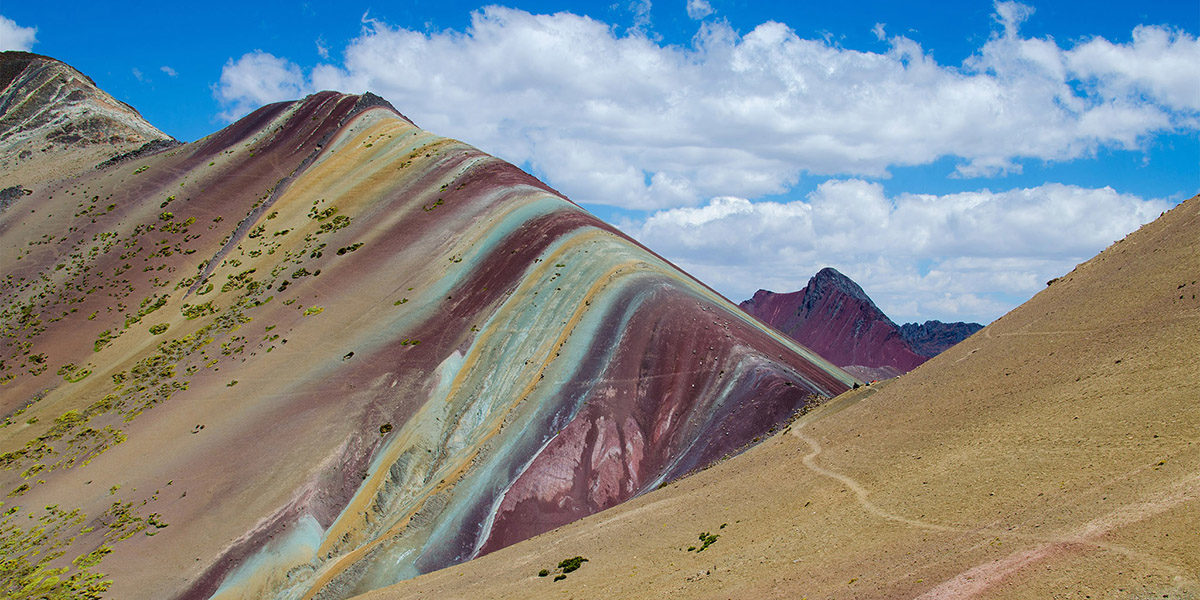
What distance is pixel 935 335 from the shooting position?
15488cm

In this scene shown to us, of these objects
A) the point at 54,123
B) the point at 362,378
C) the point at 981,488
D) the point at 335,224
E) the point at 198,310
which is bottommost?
the point at 981,488

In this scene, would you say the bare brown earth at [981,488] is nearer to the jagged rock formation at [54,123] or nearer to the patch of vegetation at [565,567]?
the patch of vegetation at [565,567]

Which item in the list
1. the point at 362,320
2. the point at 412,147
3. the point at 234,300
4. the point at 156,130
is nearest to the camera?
the point at 362,320

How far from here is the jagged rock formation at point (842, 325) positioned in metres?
129

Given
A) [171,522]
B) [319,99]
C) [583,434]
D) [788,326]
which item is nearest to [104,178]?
[319,99]

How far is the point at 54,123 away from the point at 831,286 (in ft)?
358

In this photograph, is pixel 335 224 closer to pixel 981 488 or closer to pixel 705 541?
pixel 705 541

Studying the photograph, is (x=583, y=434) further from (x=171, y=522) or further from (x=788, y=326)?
(x=788, y=326)

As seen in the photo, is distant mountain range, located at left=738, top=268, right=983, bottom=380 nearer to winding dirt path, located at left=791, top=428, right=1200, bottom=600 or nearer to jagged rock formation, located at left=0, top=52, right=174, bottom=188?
jagged rock formation, located at left=0, top=52, right=174, bottom=188

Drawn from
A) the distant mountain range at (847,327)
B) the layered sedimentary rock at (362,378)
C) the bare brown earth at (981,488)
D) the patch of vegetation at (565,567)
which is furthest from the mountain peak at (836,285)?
the patch of vegetation at (565,567)

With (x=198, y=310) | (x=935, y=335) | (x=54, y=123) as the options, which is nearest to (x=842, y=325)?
(x=935, y=335)

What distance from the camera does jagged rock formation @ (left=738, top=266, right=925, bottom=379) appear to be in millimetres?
128750

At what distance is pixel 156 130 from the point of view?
111375 millimetres

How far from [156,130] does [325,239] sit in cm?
6386
